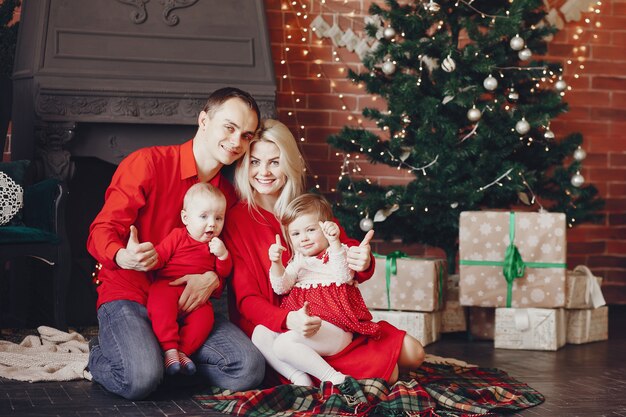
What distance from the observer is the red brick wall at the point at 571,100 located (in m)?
4.94

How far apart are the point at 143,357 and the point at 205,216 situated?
0.50 m

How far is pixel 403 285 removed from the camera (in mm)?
4023

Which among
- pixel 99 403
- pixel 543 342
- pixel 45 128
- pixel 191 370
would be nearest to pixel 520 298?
pixel 543 342

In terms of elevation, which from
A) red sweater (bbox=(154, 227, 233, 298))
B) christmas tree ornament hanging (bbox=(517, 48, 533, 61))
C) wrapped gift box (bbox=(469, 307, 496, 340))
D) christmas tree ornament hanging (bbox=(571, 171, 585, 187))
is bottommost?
wrapped gift box (bbox=(469, 307, 496, 340))

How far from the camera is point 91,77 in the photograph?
414 centimetres

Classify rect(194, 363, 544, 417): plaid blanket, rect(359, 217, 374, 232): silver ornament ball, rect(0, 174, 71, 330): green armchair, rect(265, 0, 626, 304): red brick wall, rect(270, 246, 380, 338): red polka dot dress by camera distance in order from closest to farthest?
rect(194, 363, 544, 417): plaid blanket → rect(270, 246, 380, 338): red polka dot dress → rect(0, 174, 71, 330): green armchair → rect(359, 217, 374, 232): silver ornament ball → rect(265, 0, 626, 304): red brick wall

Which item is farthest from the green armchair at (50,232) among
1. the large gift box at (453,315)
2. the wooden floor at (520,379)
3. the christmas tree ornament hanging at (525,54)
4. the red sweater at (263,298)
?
the christmas tree ornament hanging at (525,54)

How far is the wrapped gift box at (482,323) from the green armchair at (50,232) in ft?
6.20

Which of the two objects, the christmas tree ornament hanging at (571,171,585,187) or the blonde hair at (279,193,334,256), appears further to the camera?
the christmas tree ornament hanging at (571,171,585,187)

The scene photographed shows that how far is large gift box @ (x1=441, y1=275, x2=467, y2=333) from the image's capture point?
426cm

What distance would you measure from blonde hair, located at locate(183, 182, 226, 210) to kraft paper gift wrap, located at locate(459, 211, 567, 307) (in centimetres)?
149

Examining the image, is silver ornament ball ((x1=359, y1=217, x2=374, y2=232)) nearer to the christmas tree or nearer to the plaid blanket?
the christmas tree

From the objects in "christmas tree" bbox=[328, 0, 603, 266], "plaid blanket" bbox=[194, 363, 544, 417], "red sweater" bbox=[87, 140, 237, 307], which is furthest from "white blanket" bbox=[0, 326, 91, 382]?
"christmas tree" bbox=[328, 0, 603, 266]

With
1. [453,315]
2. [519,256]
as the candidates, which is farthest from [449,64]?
[453,315]
